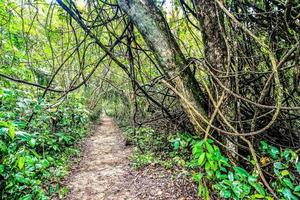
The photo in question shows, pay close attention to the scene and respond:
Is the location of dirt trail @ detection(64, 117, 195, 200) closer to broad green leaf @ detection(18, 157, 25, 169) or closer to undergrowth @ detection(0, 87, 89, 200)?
undergrowth @ detection(0, 87, 89, 200)

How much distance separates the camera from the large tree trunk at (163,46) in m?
1.97

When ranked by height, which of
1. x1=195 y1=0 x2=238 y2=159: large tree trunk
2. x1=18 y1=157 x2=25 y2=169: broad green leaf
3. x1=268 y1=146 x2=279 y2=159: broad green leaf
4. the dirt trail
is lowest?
the dirt trail

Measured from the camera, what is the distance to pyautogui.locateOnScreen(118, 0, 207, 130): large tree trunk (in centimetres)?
197

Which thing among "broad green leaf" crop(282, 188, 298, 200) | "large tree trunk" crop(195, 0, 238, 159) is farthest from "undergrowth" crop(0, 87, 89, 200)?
"broad green leaf" crop(282, 188, 298, 200)

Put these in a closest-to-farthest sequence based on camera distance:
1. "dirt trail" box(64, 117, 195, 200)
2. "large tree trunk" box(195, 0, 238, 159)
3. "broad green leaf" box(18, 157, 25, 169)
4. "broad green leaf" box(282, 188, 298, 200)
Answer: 1. "broad green leaf" box(282, 188, 298, 200)
2. "broad green leaf" box(18, 157, 25, 169)
3. "large tree trunk" box(195, 0, 238, 159)
4. "dirt trail" box(64, 117, 195, 200)

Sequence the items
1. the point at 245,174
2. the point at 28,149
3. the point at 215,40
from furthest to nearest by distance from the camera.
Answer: the point at 28,149 → the point at 215,40 → the point at 245,174

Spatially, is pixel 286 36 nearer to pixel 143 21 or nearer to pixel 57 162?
pixel 143 21

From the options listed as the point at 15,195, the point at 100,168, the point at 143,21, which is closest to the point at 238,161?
the point at 143,21

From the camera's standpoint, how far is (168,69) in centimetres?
203

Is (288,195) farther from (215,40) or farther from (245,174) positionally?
(215,40)

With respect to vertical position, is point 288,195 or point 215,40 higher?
point 215,40

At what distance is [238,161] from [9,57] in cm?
481

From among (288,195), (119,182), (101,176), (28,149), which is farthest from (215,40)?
(101,176)

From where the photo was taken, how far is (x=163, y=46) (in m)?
1.99
